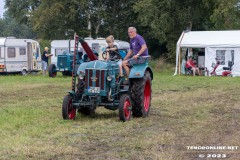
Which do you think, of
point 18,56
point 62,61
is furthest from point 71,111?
point 18,56

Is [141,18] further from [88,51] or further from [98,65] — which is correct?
[98,65]

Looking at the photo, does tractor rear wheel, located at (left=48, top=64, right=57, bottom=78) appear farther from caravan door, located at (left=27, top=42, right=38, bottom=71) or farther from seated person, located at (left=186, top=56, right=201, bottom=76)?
seated person, located at (left=186, top=56, right=201, bottom=76)

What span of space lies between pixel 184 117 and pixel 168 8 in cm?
2451

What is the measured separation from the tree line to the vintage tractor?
22.9m

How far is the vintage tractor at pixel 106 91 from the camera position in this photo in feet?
32.2

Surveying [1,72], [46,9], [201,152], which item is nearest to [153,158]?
[201,152]

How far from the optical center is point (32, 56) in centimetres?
3073

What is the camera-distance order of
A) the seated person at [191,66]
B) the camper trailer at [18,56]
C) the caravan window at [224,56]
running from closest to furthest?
the caravan window at [224,56], the seated person at [191,66], the camper trailer at [18,56]

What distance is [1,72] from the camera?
2881 cm

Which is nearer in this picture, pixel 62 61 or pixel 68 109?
pixel 68 109

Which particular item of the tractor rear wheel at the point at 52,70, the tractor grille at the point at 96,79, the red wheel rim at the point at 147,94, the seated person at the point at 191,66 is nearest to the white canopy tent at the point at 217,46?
the seated person at the point at 191,66

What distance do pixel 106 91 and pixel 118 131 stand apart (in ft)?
4.87

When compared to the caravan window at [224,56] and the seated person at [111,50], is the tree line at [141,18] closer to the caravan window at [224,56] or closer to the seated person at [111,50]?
the caravan window at [224,56]

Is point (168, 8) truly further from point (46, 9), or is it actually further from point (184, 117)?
point (184, 117)
